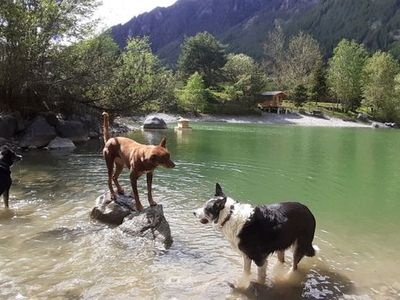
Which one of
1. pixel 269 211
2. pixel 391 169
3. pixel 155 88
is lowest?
pixel 391 169

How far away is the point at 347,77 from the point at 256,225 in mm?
94463

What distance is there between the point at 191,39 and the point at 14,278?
99784 mm

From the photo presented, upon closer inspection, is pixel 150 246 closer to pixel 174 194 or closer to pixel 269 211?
pixel 269 211

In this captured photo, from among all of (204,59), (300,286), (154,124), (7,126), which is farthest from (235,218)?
(204,59)

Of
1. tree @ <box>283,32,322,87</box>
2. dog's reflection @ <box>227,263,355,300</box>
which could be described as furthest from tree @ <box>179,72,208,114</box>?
dog's reflection @ <box>227,263,355,300</box>

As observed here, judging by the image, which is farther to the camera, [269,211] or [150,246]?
[150,246]

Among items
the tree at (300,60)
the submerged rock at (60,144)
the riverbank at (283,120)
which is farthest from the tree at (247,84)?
the submerged rock at (60,144)

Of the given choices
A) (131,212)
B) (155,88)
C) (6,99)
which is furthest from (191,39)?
(131,212)

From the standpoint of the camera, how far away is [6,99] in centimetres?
2794

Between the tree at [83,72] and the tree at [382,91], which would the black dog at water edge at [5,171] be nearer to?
the tree at [83,72]

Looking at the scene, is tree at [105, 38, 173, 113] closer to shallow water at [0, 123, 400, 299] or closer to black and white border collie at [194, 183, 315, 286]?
shallow water at [0, 123, 400, 299]

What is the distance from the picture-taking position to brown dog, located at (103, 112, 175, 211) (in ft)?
29.9

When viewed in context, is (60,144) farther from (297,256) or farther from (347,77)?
(347,77)

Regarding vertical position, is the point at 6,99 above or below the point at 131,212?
above
